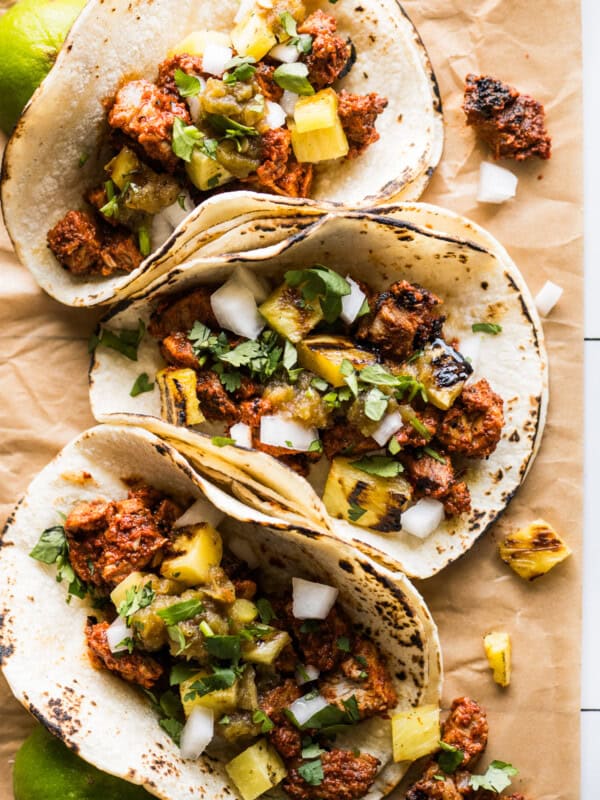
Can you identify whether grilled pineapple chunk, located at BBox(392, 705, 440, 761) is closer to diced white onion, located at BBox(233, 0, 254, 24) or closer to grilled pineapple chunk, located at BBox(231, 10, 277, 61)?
grilled pineapple chunk, located at BBox(231, 10, 277, 61)

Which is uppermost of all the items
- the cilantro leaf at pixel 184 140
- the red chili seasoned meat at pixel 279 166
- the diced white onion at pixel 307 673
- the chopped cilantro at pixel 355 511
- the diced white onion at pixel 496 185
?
the cilantro leaf at pixel 184 140

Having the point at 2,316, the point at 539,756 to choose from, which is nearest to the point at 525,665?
the point at 539,756

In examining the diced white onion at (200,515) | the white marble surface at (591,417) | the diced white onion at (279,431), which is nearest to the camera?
the diced white onion at (279,431)

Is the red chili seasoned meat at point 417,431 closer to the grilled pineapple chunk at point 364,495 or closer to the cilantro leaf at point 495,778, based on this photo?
the grilled pineapple chunk at point 364,495

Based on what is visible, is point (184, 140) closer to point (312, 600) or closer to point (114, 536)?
point (114, 536)

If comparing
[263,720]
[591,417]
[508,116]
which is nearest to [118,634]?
[263,720]

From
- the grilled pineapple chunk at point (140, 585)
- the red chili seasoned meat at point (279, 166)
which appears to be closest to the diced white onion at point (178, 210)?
the red chili seasoned meat at point (279, 166)
